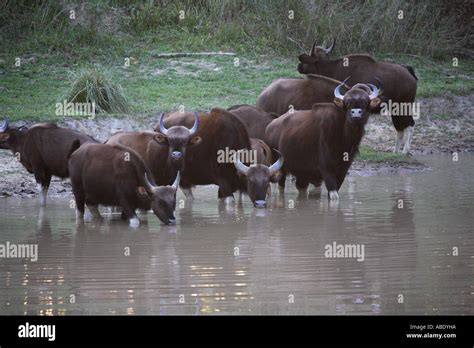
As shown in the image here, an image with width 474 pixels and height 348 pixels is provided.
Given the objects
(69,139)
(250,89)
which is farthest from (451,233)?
(250,89)

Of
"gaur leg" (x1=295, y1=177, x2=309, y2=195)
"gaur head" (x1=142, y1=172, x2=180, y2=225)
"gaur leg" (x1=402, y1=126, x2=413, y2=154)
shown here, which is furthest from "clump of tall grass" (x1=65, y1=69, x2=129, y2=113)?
"gaur head" (x1=142, y1=172, x2=180, y2=225)

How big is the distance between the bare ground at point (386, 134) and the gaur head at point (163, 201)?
3.81 m

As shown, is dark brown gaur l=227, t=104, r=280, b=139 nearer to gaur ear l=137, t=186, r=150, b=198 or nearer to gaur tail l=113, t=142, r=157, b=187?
gaur tail l=113, t=142, r=157, b=187

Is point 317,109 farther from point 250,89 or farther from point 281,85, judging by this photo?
point 250,89

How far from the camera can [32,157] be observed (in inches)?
724

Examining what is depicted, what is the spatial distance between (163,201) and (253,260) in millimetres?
2940

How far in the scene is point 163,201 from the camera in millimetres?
15891

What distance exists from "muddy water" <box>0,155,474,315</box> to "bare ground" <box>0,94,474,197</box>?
1.12 m

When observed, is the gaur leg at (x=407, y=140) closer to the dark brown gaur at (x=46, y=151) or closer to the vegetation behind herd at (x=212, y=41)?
the vegetation behind herd at (x=212, y=41)

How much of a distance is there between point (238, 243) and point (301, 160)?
476 cm

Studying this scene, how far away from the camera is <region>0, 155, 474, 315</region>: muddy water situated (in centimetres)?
1106

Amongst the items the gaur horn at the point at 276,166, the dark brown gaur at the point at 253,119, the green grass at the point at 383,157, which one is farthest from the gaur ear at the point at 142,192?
the green grass at the point at 383,157

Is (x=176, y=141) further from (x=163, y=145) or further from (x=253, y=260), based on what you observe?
(x=253, y=260)
